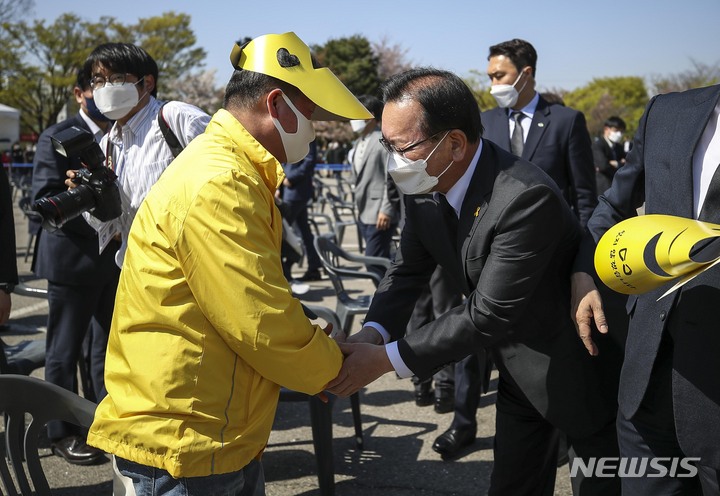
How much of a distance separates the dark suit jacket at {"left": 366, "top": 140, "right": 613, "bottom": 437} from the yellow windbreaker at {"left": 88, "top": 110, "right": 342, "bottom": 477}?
57 centimetres

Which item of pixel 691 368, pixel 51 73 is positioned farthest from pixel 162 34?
pixel 691 368

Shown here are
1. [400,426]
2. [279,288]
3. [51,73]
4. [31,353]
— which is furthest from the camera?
[51,73]

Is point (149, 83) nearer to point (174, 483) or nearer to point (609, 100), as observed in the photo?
point (174, 483)

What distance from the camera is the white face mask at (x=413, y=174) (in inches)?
97.3

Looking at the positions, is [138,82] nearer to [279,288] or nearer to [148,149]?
[148,149]

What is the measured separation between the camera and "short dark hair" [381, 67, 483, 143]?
2381mm

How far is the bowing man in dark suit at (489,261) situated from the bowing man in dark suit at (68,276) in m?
2.34

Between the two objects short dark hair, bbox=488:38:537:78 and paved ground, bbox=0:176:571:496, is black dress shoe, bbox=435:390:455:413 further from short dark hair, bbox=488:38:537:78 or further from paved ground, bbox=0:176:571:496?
short dark hair, bbox=488:38:537:78

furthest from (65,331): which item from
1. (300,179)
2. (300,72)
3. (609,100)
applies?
(609,100)

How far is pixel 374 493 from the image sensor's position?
394cm

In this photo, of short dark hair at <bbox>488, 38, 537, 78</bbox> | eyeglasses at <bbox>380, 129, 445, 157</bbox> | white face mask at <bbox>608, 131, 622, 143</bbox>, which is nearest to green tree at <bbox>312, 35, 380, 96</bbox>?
white face mask at <bbox>608, 131, 622, 143</bbox>

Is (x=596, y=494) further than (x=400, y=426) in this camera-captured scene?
No

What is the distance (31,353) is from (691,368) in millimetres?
3711

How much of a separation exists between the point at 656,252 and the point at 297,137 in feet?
3.33
